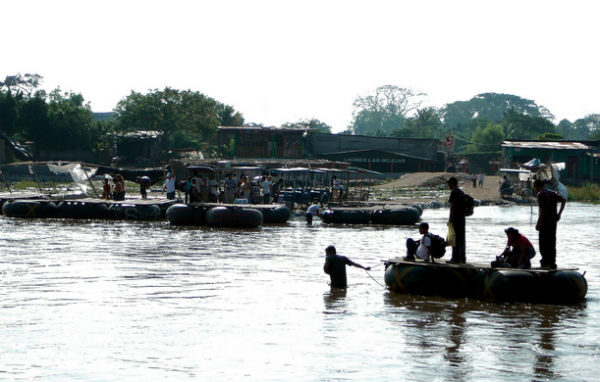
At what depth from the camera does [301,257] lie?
19266mm

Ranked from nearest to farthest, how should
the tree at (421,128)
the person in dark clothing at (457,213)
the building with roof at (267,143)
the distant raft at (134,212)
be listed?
1. the person in dark clothing at (457,213)
2. the distant raft at (134,212)
3. the building with roof at (267,143)
4. the tree at (421,128)

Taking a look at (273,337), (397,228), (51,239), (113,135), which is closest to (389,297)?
(273,337)

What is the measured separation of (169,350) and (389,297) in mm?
5295

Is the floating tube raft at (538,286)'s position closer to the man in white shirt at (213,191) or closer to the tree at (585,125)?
the man in white shirt at (213,191)

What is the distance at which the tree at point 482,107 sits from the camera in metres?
173

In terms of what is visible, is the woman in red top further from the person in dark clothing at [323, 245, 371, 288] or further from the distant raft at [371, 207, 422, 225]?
the distant raft at [371, 207, 422, 225]

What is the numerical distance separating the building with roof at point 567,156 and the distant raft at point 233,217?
3615cm

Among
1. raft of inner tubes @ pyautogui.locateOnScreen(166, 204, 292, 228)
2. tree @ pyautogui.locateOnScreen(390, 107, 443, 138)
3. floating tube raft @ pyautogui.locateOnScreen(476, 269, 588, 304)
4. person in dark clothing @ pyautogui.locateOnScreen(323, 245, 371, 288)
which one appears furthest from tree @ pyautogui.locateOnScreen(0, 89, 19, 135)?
floating tube raft @ pyautogui.locateOnScreen(476, 269, 588, 304)

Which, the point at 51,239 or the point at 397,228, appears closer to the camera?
the point at 51,239

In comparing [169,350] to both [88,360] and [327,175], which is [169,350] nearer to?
[88,360]

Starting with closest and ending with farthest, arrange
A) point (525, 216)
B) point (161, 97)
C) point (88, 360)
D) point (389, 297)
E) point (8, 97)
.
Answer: point (88, 360) < point (389, 297) < point (525, 216) < point (8, 97) < point (161, 97)

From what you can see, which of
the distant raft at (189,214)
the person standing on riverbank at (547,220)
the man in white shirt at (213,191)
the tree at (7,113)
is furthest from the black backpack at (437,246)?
the tree at (7,113)

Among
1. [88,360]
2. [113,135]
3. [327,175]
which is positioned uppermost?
[113,135]

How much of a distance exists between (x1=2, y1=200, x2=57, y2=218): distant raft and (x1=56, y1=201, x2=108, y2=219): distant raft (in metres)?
0.39
